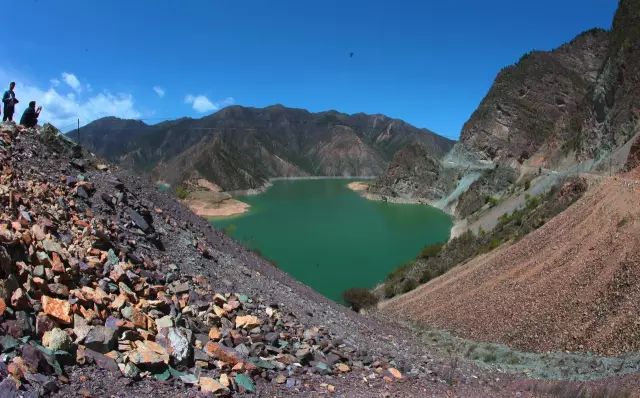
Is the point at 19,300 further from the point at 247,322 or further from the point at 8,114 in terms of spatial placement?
the point at 8,114

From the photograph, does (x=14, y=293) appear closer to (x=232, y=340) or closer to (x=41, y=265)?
(x=41, y=265)

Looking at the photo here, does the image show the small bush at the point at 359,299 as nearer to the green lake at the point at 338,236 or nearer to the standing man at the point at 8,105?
the green lake at the point at 338,236

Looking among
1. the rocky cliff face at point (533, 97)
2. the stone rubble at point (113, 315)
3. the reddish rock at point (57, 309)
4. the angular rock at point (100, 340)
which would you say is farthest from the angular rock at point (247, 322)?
the rocky cliff face at point (533, 97)

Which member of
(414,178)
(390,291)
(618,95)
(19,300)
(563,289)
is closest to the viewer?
(19,300)

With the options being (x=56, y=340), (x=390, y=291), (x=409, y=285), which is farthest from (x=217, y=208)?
(x=56, y=340)

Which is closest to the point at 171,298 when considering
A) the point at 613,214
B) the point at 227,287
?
the point at 227,287

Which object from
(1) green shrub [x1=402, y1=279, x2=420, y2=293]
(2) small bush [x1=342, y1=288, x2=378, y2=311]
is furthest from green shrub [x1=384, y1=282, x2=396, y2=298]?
(2) small bush [x1=342, y1=288, x2=378, y2=311]
